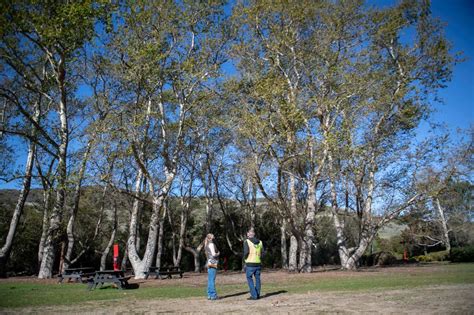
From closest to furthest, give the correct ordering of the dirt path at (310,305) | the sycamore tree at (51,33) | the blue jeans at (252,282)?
the dirt path at (310,305)
the blue jeans at (252,282)
the sycamore tree at (51,33)

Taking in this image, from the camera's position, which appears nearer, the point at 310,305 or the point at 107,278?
the point at 310,305

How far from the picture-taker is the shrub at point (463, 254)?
31.8 m

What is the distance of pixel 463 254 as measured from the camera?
106ft

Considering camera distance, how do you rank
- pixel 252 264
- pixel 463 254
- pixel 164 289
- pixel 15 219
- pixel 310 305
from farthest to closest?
pixel 463 254, pixel 15 219, pixel 164 289, pixel 252 264, pixel 310 305

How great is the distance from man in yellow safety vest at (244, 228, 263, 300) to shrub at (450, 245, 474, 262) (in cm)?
2999

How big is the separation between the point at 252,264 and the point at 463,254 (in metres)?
30.4

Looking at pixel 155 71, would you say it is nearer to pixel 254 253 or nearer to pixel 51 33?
pixel 51 33

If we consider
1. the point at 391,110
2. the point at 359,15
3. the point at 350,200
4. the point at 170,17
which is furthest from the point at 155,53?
the point at 350,200

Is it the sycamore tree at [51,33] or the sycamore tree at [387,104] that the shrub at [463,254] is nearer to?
the sycamore tree at [387,104]

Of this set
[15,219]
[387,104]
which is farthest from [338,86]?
[15,219]

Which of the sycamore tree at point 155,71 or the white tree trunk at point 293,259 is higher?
the sycamore tree at point 155,71

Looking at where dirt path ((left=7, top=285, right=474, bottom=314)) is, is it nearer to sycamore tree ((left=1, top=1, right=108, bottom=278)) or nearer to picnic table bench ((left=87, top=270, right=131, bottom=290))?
picnic table bench ((left=87, top=270, right=131, bottom=290))

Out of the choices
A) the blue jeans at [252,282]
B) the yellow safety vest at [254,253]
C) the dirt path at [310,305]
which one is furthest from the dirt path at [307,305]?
the yellow safety vest at [254,253]

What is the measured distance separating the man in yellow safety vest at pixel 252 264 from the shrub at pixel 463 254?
2999 cm
